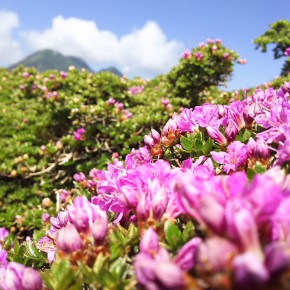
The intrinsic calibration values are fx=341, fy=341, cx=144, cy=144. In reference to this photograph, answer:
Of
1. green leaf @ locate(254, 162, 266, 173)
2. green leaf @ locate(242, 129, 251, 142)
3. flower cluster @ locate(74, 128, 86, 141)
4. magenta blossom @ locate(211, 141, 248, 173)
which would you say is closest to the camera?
green leaf @ locate(254, 162, 266, 173)

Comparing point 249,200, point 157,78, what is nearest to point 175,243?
point 249,200

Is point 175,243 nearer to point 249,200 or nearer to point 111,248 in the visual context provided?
point 111,248

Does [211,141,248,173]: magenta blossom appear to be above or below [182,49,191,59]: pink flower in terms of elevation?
below

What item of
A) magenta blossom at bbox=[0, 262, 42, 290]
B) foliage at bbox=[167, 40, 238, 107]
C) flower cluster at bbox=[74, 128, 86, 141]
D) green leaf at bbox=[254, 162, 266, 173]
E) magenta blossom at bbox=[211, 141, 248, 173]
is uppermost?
foliage at bbox=[167, 40, 238, 107]

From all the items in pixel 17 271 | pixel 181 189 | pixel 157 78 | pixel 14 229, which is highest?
pixel 157 78

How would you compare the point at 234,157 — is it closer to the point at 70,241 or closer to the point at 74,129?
A: the point at 70,241

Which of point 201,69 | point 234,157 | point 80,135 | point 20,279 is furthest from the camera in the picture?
point 201,69

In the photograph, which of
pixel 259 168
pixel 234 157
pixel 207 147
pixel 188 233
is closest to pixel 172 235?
pixel 188 233

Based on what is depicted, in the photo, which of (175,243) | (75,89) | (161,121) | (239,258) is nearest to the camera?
(239,258)

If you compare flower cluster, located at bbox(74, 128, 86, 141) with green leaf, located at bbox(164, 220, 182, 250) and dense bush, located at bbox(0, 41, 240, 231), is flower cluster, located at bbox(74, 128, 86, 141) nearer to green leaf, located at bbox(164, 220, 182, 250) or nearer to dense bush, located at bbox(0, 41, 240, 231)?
dense bush, located at bbox(0, 41, 240, 231)

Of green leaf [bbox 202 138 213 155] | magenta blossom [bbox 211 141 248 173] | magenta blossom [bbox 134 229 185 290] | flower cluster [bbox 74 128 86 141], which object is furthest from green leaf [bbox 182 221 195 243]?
flower cluster [bbox 74 128 86 141]

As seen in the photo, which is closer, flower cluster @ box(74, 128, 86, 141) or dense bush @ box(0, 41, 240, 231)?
dense bush @ box(0, 41, 240, 231)

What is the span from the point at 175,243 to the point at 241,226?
1.25 feet

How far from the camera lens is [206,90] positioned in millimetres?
6648
